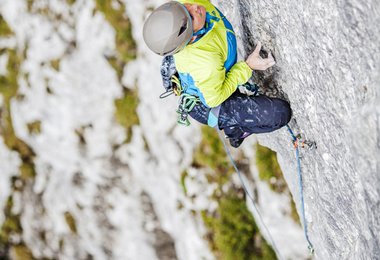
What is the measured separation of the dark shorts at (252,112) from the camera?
674cm

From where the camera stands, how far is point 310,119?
20.8 feet

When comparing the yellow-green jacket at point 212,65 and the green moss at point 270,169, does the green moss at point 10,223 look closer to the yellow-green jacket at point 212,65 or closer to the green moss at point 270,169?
the green moss at point 270,169

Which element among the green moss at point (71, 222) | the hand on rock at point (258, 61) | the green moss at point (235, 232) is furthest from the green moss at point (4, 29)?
the hand on rock at point (258, 61)

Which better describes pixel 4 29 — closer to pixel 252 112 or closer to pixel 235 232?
pixel 235 232

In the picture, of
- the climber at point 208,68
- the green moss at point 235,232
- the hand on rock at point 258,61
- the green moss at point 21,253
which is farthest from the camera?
the green moss at point 21,253

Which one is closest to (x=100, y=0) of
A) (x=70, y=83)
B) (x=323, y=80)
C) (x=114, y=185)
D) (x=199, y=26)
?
(x=70, y=83)

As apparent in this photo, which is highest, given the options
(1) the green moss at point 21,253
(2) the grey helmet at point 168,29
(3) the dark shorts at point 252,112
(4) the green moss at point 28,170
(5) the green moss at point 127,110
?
(2) the grey helmet at point 168,29

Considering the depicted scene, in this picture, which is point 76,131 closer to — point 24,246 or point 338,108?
point 24,246

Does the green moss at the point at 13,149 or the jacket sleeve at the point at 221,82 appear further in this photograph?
the green moss at the point at 13,149

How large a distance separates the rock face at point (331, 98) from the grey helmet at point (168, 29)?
3.96 feet

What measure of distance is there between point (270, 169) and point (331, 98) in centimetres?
617

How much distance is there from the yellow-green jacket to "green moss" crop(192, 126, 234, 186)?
6.44 metres

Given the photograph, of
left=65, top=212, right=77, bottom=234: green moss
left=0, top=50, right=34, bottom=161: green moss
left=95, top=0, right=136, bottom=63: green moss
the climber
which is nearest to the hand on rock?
the climber

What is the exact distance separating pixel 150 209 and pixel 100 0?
6.73 meters
